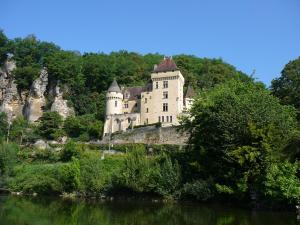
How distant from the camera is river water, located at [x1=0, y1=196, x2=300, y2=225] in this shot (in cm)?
2512

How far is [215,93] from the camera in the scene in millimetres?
40969

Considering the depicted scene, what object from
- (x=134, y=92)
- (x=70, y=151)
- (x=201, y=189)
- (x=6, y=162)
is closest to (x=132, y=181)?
(x=201, y=189)

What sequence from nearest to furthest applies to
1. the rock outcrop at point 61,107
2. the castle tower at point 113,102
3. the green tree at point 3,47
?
the castle tower at point 113,102, the rock outcrop at point 61,107, the green tree at point 3,47

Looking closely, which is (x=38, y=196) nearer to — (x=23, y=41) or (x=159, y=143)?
(x=159, y=143)

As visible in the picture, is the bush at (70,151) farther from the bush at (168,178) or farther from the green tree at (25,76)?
the green tree at (25,76)

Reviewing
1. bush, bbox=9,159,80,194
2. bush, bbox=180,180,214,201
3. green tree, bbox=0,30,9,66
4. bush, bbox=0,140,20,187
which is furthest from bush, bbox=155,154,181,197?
green tree, bbox=0,30,9,66

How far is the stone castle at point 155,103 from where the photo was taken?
68.4m

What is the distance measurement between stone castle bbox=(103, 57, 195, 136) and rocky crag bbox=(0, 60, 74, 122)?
37.1 ft

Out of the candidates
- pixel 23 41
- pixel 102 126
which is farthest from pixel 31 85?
pixel 102 126

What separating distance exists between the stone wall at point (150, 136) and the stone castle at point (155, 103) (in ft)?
13.8

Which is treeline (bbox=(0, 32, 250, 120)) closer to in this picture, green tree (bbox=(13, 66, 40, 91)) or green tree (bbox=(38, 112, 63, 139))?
green tree (bbox=(13, 66, 40, 91))

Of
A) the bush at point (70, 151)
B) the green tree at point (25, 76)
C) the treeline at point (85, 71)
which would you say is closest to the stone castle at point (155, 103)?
the treeline at point (85, 71)

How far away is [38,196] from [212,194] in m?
18.8

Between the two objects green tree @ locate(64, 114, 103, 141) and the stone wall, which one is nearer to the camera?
the stone wall
